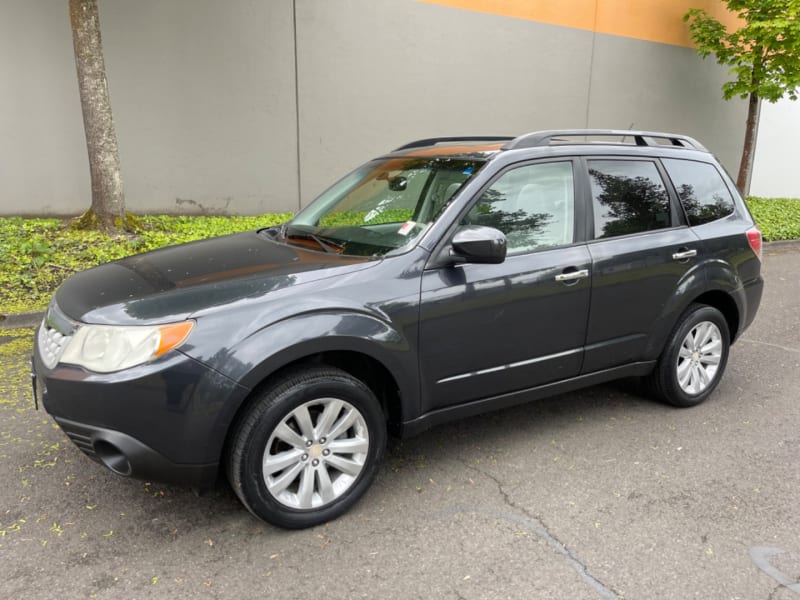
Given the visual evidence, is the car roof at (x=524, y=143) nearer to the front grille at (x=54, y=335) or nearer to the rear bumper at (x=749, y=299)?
the rear bumper at (x=749, y=299)

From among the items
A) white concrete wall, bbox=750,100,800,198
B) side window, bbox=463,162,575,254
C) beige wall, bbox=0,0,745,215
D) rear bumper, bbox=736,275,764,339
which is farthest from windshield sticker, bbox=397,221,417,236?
white concrete wall, bbox=750,100,800,198

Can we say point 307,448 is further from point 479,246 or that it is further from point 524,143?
point 524,143

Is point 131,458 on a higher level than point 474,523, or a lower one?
higher

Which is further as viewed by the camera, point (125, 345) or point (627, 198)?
point (627, 198)

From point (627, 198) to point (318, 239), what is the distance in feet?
6.22

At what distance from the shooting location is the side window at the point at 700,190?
4230mm

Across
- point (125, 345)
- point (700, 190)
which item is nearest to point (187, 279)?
point (125, 345)

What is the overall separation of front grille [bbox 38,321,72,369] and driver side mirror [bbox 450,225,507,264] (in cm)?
177

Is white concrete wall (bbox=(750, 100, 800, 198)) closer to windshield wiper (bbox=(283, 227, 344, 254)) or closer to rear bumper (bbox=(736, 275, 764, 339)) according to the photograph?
rear bumper (bbox=(736, 275, 764, 339))

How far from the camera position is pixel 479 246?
120 inches

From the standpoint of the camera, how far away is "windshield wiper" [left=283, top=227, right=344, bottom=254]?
339cm

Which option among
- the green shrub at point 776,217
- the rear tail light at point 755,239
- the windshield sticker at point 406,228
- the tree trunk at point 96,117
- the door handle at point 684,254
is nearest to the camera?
the windshield sticker at point 406,228

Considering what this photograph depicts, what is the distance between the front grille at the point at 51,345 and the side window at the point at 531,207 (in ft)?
6.38

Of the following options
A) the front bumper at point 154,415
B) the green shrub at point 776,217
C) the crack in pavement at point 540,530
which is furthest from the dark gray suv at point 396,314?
the green shrub at point 776,217
